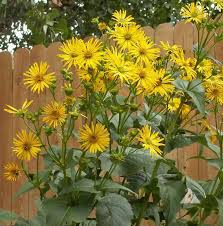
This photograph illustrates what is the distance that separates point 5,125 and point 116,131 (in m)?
2.11

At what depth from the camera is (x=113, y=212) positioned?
1219 mm

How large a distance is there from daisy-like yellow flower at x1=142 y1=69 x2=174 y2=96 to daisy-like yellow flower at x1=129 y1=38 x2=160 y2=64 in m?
0.04

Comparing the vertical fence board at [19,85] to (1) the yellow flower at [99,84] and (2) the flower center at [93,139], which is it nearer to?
(1) the yellow flower at [99,84]

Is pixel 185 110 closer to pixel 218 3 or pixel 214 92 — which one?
pixel 214 92

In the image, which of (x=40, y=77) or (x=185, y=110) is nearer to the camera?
(x=40, y=77)

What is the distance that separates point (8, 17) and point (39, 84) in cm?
377

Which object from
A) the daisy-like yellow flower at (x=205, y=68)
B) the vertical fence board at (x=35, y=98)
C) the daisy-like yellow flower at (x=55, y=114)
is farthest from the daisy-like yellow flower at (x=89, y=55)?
the vertical fence board at (x=35, y=98)

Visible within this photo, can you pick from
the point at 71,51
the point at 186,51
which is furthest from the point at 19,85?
the point at 71,51

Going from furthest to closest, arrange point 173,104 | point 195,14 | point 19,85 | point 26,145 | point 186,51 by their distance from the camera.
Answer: point 19,85 → point 186,51 → point 173,104 → point 195,14 → point 26,145

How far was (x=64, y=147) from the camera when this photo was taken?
123cm

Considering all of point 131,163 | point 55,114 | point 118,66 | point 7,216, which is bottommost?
point 7,216

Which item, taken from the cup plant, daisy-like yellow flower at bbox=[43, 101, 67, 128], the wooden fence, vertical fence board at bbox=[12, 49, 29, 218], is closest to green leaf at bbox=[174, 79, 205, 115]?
the cup plant

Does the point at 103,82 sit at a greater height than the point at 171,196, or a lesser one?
greater

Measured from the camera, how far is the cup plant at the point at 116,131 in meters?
1.21
